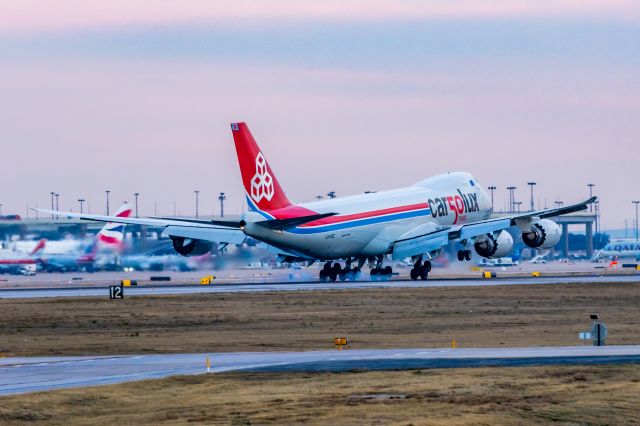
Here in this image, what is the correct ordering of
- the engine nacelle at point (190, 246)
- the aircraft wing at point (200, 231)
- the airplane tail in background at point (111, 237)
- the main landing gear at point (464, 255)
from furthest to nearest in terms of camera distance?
the airplane tail in background at point (111, 237), the main landing gear at point (464, 255), the engine nacelle at point (190, 246), the aircraft wing at point (200, 231)

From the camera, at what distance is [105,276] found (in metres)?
143

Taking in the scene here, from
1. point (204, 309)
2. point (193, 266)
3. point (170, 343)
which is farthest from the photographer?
point (193, 266)

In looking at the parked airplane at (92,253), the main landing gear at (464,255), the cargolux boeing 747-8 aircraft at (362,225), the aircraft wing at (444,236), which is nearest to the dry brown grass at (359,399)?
the cargolux boeing 747-8 aircraft at (362,225)

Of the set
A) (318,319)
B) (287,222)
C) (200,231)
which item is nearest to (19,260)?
(200,231)

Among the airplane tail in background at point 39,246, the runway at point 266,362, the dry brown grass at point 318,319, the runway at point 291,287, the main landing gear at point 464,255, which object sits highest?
the airplane tail in background at point 39,246

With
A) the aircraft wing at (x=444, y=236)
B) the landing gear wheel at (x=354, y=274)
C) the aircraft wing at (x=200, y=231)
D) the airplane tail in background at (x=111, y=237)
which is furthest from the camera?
the airplane tail in background at (x=111, y=237)

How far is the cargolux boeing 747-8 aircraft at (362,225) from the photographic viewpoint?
9775 centimetres

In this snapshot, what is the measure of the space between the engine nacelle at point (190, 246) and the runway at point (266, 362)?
54371mm

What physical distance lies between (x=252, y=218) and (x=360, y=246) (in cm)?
1605

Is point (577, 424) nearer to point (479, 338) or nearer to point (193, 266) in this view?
point (479, 338)

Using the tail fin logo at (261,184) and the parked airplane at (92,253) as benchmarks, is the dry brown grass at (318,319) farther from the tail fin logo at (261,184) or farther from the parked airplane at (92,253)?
the parked airplane at (92,253)

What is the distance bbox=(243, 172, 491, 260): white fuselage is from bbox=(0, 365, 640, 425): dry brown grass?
183 ft

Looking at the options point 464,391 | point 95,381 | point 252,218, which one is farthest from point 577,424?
point 252,218

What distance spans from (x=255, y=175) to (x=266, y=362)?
170 ft
